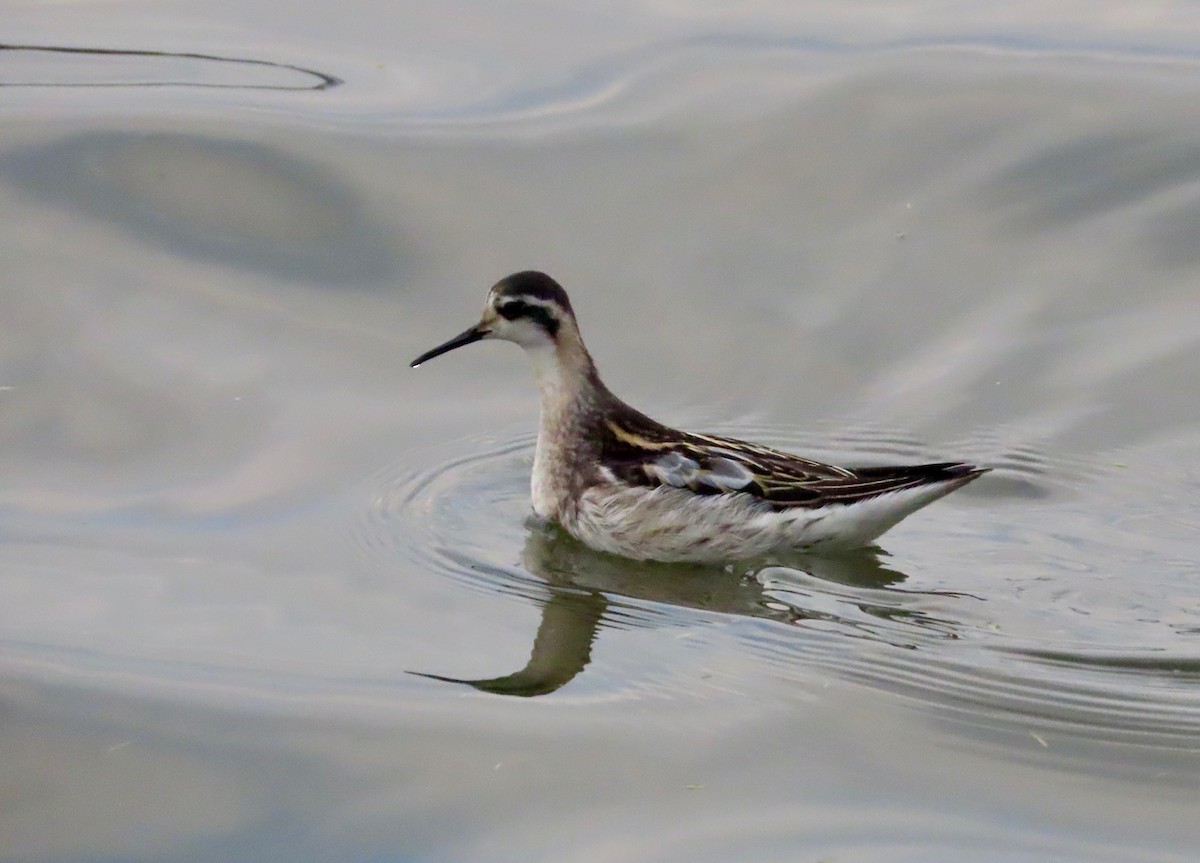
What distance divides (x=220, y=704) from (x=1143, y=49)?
8.06 metres

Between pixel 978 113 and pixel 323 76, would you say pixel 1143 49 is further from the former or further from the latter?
pixel 323 76

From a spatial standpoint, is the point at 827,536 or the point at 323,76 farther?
the point at 323,76

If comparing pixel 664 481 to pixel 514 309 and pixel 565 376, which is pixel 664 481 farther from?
pixel 514 309

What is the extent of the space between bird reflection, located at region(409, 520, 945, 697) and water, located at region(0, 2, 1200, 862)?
3 centimetres

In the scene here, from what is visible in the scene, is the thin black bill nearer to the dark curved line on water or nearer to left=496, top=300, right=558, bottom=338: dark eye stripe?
left=496, top=300, right=558, bottom=338: dark eye stripe

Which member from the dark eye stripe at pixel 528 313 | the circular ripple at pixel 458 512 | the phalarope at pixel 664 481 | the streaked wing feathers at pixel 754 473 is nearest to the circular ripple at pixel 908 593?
the circular ripple at pixel 458 512

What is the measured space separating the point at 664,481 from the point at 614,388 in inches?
56.1

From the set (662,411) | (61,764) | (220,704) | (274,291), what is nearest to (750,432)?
(662,411)

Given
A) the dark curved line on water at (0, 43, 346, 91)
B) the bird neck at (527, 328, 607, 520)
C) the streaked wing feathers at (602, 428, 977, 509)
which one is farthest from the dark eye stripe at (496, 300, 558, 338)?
the dark curved line on water at (0, 43, 346, 91)

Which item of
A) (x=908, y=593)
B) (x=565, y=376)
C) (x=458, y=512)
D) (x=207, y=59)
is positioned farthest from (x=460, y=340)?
(x=207, y=59)

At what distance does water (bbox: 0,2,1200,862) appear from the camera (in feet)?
18.1

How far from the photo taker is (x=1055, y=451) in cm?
847

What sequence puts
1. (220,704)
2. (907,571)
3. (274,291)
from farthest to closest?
(274,291) → (907,571) → (220,704)

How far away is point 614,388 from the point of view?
30.3 feet
